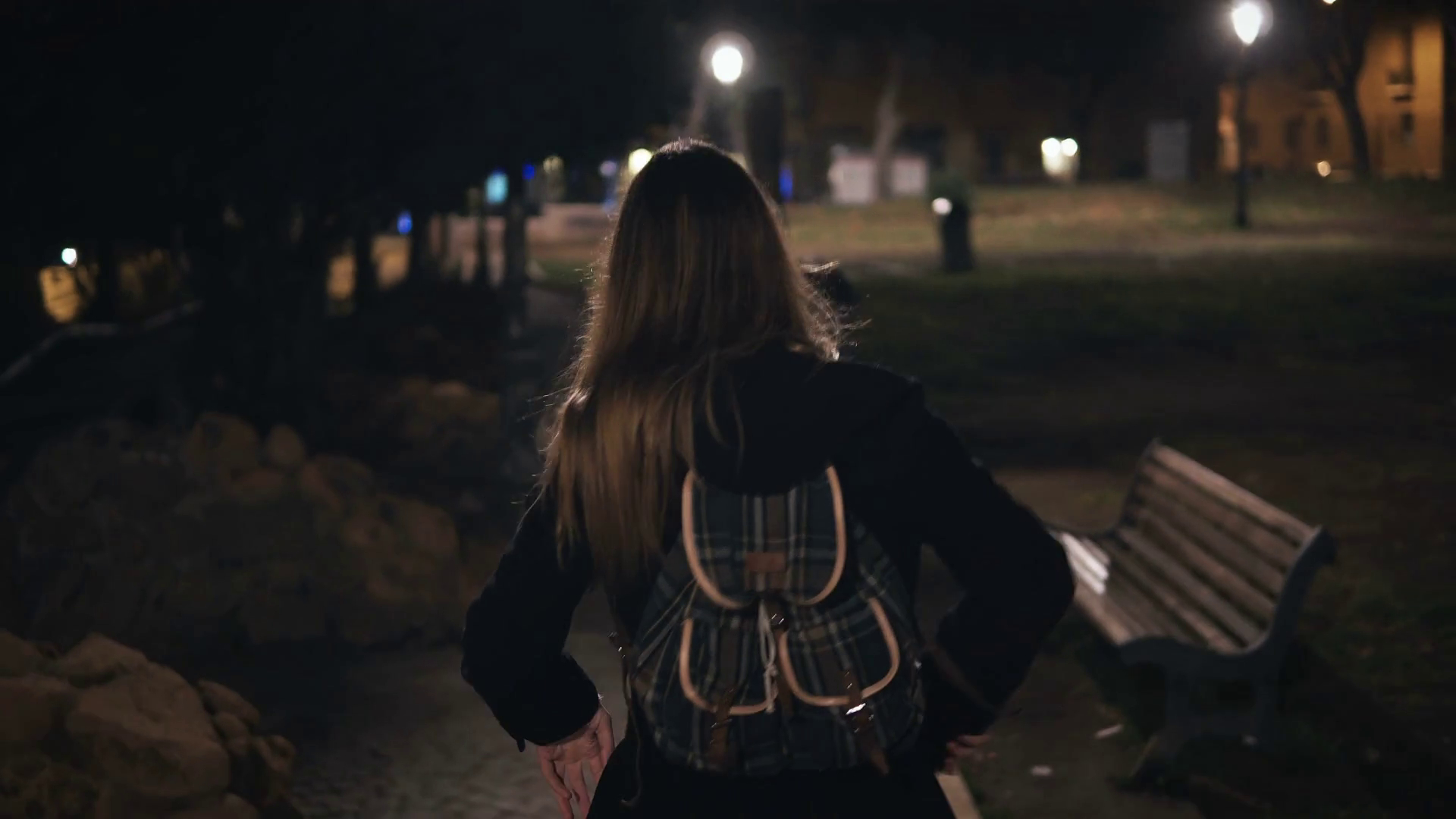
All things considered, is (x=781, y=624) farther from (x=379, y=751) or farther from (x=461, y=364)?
(x=461, y=364)

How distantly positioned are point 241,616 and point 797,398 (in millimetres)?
5861

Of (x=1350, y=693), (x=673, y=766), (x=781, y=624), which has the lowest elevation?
(x=1350, y=693)

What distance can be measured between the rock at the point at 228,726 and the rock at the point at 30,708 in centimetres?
51

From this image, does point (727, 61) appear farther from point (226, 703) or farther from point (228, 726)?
point (228, 726)

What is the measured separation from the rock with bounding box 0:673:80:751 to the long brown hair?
8.40 feet

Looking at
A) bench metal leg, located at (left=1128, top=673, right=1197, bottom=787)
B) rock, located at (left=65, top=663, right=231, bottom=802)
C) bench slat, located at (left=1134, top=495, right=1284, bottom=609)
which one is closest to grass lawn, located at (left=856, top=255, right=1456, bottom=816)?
bench metal leg, located at (left=1128, top=673, right=1197, bottom=787)

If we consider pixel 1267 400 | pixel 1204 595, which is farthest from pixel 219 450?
pixel 1267 400

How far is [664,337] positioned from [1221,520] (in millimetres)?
4159

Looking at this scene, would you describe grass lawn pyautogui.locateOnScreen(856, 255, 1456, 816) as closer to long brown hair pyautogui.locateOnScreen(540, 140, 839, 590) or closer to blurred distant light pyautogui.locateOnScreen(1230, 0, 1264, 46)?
long brown hair pyautogui.locateOnScreen(540, 140, 839, 590)

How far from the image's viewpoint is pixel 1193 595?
6004 millimetres

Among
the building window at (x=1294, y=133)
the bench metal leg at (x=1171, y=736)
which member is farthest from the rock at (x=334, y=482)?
the building window at (x=1294, y=133)

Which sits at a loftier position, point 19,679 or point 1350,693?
point 19,679

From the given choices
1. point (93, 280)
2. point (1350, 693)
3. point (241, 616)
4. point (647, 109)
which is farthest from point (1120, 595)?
point (647, 109)

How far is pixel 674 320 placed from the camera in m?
2.26
